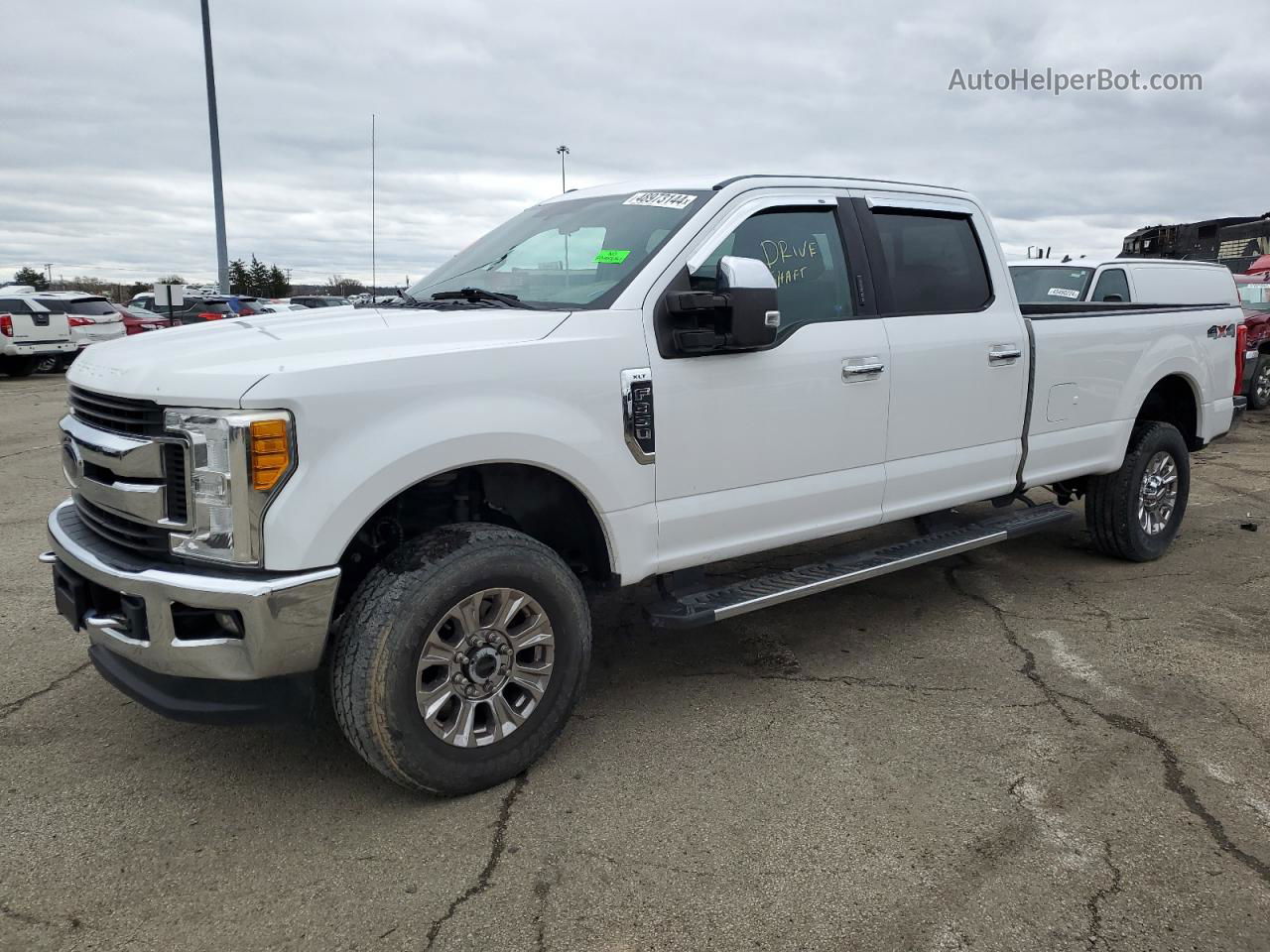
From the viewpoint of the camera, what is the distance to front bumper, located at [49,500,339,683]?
8.92ft

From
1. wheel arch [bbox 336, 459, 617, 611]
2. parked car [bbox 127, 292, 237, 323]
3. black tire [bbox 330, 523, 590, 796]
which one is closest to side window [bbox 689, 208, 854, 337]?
wheel arch [bbox 336, 459, 617, 611]

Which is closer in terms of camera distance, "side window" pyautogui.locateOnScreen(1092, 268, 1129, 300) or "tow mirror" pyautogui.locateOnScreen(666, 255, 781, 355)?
"tow mirror" pyautogui.locateOnScreen(666, 255, 781, 355)

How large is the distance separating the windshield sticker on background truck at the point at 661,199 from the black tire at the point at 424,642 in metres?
1.47

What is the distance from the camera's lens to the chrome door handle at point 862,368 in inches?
157

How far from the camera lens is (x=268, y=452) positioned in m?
2.70

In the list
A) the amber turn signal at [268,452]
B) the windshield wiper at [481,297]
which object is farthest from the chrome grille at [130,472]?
the windshield wiper at [481,297]

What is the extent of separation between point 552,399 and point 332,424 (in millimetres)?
736

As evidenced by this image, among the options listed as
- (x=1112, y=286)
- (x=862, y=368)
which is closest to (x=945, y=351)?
(x=862, y=368)

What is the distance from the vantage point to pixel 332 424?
2783 mm

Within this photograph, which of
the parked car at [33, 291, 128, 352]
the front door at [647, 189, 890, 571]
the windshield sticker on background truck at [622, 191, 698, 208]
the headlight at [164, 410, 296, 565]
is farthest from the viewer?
the parked car at [33, 291, 128, 352]

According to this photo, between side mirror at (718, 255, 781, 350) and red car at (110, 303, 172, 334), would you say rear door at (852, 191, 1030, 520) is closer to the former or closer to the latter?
side mirror at (718, 255, 781, 350)

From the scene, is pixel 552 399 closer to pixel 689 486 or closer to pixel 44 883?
pixel 689 486

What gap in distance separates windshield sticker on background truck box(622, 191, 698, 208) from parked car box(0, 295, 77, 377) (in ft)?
62.2

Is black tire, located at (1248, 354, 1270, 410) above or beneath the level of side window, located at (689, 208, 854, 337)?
beneath
